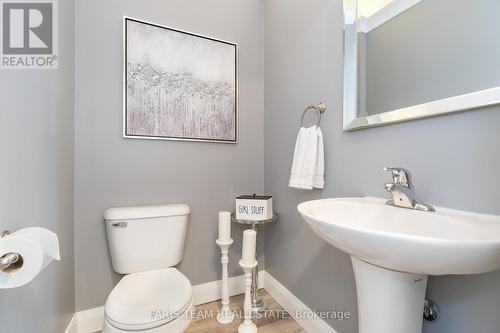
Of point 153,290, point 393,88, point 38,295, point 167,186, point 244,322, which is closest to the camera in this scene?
point 38,295

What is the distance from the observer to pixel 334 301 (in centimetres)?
118

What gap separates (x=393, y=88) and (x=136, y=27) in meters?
1.43

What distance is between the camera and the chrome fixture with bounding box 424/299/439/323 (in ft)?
2.58

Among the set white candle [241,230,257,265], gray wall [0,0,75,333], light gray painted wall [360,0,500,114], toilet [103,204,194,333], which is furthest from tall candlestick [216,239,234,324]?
light gray painted wall [360,0,500,114]

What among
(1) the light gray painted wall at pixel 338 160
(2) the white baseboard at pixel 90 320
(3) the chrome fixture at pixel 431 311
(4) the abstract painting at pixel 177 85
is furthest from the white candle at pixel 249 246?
(2) the white baseboard at pixel 90 320

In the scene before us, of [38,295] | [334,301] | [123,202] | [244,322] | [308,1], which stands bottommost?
[244,322]

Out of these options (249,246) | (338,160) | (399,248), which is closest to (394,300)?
(399,248)

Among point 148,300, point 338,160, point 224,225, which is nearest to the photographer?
point 148,300

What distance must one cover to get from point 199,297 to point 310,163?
1.19m

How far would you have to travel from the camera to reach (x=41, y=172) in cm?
88

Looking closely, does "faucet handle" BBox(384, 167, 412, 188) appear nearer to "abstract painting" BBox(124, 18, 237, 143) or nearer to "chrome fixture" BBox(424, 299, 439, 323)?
"chrome fixture" BBox(424, 299, 439, 323)

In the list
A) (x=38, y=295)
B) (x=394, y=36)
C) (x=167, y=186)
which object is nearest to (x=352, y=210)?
(x=394, y=36)

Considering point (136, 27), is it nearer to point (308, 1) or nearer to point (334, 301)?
point (308, 1)

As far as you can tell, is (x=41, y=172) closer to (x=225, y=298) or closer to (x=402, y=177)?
(x=225, y=298)
